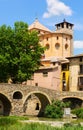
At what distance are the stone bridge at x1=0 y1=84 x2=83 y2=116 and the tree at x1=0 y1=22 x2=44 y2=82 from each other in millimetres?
3858

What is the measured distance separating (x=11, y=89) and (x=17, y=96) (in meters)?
3.57

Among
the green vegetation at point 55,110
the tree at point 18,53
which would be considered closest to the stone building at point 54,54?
the tree at point 18,53

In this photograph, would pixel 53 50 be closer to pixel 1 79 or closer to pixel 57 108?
pixel 1 79

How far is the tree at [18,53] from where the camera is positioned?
2589 inches

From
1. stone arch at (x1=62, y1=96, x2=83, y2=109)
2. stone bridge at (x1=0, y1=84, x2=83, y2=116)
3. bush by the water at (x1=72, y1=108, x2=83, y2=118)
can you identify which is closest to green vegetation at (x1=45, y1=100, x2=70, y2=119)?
bush by the water at (x1=72, y1=108, x2=83, y2=118)

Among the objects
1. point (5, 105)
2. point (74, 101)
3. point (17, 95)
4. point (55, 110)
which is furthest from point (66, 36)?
point (5, 105)

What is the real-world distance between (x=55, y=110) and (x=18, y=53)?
12943mm

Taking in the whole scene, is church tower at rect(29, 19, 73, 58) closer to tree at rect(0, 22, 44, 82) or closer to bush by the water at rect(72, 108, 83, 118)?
tree at rect(0, 22, 44, 82)

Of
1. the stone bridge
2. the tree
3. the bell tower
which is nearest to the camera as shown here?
the stone bridge

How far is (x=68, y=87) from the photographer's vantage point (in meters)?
80.0

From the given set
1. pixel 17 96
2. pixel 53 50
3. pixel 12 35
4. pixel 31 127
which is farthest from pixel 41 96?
pixel 31 127

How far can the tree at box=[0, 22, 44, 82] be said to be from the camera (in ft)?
216

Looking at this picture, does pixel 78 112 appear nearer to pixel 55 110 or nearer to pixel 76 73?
pixel 55 110

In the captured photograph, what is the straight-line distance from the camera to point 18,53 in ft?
221
